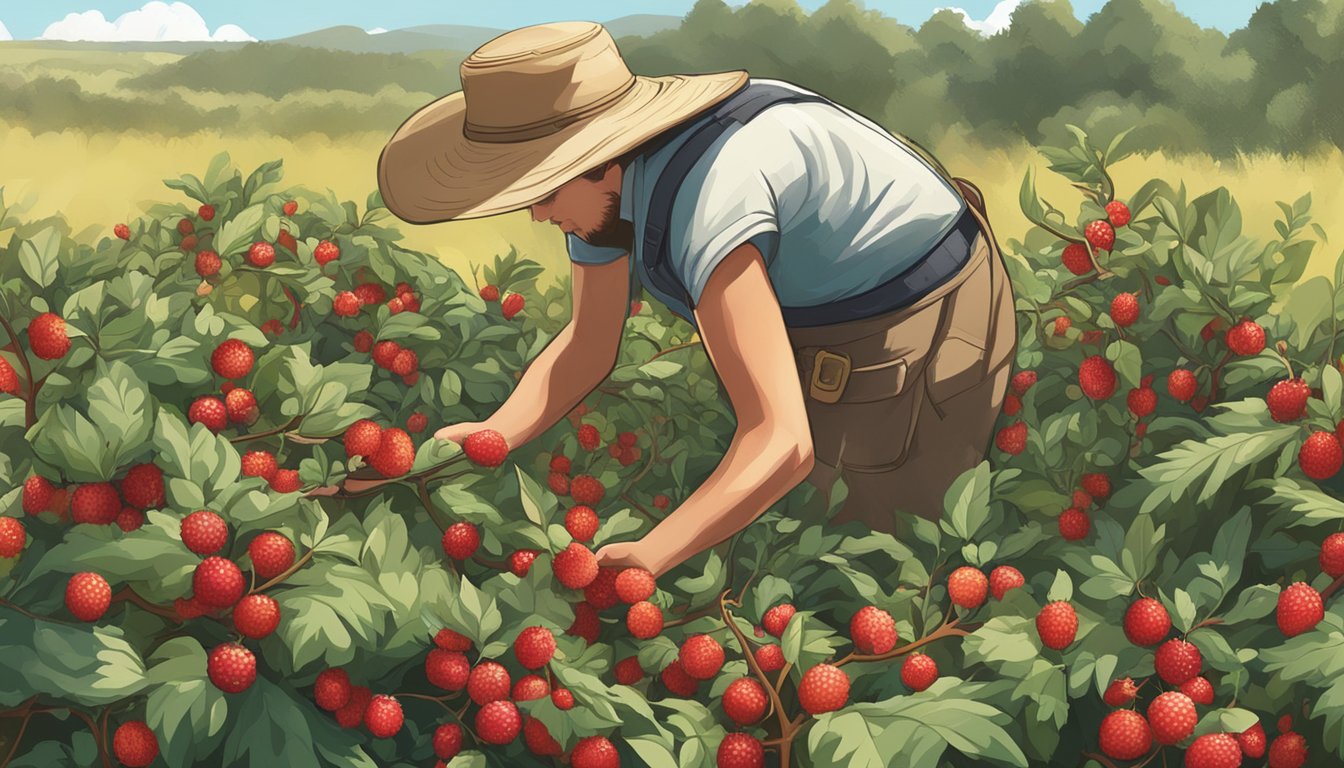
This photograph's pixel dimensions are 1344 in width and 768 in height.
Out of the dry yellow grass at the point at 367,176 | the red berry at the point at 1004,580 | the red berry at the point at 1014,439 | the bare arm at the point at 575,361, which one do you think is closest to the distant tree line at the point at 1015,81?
the dry yellow grass at the point at 367,176

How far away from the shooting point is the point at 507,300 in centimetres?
234

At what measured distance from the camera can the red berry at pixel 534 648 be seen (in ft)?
3.95

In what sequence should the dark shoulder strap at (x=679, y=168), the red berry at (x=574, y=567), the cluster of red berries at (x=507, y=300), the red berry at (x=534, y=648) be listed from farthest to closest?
the cluster of red berries at (x=507, y=300) → the dark shoulder strap at (x=679, y=168) → the red berry at (x=574, y=567) → the red berry at (x=534, y=648)

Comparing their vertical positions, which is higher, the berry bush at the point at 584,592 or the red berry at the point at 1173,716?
the berry bush at the point at 584,592

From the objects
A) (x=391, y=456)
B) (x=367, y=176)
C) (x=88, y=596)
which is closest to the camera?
(x=88, y=596)

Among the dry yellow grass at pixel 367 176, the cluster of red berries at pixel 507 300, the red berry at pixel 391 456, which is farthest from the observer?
the dry yellow grass at pixel 367 176

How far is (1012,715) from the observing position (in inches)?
47.4

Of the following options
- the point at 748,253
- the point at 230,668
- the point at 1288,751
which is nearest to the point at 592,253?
the point at 748,253

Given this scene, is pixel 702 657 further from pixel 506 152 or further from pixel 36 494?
pixel 506 152

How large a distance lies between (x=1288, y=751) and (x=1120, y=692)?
23 centimetres

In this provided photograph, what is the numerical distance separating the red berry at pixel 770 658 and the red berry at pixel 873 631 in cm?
9

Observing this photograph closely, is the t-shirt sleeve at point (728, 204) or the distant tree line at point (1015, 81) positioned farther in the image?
the distant tree line at point (1015, 81)

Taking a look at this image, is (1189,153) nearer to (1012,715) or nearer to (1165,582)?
(1165,582)

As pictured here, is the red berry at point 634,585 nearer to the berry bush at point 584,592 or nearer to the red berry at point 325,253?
the berry bush at point 584,592
